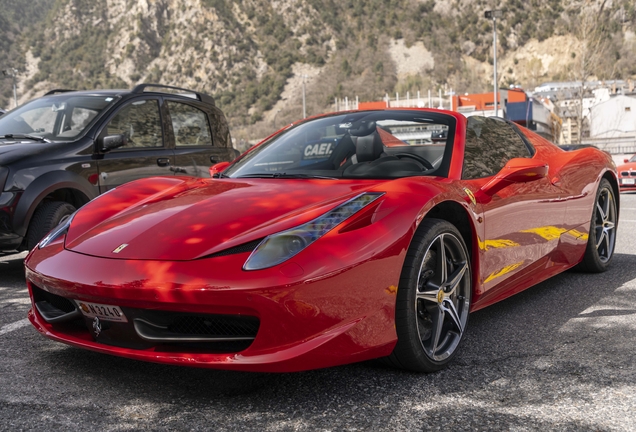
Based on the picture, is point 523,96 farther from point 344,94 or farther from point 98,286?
point 98,286

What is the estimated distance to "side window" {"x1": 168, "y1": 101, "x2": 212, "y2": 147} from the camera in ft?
21.8

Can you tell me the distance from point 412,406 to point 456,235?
0.91 m

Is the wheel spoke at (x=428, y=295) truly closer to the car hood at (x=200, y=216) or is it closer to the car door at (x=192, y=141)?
the car hood at (x=200, y=216)

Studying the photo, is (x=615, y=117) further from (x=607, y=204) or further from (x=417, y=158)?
(x=417, y=158)

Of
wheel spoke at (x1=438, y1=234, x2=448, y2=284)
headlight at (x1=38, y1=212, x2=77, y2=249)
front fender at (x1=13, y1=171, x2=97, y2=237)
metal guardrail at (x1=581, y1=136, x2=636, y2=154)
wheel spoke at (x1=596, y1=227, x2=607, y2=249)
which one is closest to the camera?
wheel spoke at (x1=438, y1=234, x2=448, y2=284)

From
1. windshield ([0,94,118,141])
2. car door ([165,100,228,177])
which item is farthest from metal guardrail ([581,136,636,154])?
windshield ([0,94,118,141])

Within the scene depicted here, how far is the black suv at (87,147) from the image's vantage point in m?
5.00

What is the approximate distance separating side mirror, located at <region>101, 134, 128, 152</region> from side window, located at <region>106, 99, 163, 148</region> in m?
0.19

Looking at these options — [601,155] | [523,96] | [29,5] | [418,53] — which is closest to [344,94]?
[418,53]

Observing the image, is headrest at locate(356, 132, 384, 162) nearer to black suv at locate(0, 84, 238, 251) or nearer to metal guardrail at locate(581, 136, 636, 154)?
black suv at locate(0, 84, 238, 251)

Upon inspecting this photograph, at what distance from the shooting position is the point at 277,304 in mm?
2340

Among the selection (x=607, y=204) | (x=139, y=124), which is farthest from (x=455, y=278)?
(x=139, y=124)

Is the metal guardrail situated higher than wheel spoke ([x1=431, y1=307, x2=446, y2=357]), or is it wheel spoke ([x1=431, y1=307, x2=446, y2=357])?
wheel spoke ([x1=431, y1=307, x2=446, y2=357])

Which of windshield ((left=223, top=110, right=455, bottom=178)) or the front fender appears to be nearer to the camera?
windshield ((left=223, top=110, right=455, bottom=178))
